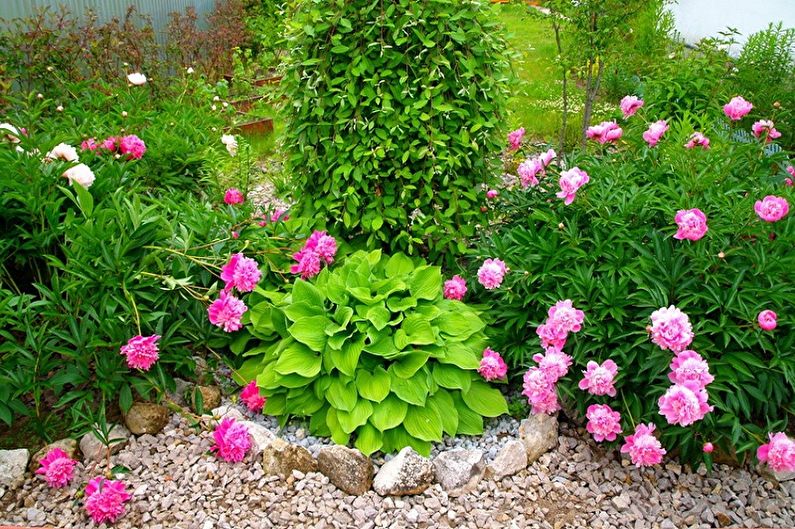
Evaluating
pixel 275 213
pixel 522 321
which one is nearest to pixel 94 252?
pixel 275 213

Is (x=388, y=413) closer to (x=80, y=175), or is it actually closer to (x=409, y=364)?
(x=409, y=364)

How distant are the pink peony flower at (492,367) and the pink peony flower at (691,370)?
0.68 metres

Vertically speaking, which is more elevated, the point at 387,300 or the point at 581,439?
the point at 387,300

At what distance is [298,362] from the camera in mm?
2711

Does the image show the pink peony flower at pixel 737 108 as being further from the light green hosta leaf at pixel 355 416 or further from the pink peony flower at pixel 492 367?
the light green hosta leaf at pixel 355 416

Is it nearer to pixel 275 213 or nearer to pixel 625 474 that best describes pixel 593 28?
pixel 275 213

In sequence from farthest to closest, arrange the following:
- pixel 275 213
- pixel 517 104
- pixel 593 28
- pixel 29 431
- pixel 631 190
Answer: pixel 517 104 → pixel 593 28 → pixel 275 213 → pixel 631 190 → pixel 29 431

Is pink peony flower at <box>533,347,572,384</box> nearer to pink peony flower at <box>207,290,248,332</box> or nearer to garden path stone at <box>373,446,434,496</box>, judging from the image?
garden path stone at <box>373,446,434,496</box>

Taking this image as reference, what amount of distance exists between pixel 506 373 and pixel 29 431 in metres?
1.83

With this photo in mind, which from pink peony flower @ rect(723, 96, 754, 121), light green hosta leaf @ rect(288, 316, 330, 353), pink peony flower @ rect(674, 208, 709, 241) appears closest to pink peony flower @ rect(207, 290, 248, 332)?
light green hosta leaf @ rect(288, 316, 330, 353)

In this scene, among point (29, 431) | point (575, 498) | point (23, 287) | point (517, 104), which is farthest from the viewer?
point (517, 104)

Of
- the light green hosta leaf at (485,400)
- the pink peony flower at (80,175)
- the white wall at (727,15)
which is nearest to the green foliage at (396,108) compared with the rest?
the light green hosta leaf at (485,400)

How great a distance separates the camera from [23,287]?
303cm

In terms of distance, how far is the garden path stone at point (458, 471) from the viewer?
2455 millimetres
